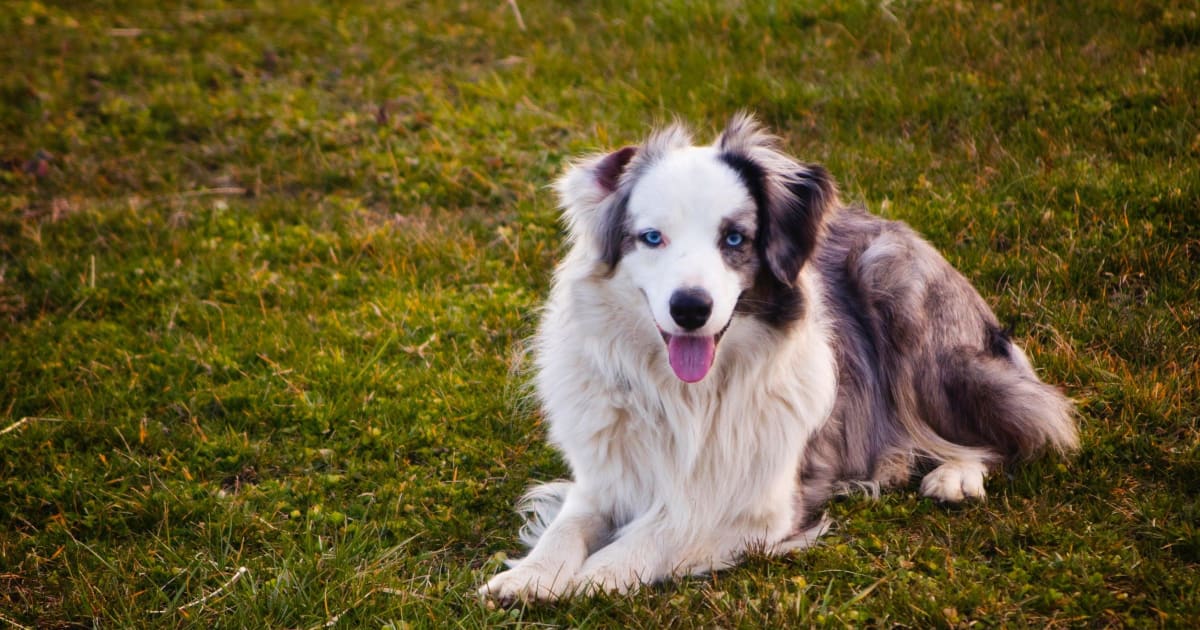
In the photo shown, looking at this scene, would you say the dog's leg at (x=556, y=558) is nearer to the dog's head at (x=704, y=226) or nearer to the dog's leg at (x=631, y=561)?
the dog's leg at (x=631, y=561)

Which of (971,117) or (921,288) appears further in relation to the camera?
(971,117)

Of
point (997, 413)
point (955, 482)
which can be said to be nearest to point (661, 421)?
point (955, 482)

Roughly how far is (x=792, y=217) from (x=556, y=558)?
1399 millimetres

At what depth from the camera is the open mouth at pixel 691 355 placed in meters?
3.29

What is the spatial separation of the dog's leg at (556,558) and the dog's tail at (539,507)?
14 centimetres

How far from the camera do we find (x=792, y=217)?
3.47 m

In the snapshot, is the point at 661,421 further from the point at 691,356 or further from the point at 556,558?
the point at 556,558

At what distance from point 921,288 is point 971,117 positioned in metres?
2.48

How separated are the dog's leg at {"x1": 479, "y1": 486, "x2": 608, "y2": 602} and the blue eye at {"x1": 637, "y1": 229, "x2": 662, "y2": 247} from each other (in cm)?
97

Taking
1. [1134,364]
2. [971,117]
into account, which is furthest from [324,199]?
[1134,364]

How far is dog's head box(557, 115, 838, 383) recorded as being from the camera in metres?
3.21

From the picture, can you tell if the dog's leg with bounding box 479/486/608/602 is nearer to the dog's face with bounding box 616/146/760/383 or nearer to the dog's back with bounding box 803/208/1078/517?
the dog's face with bounding box 616/146/760/383

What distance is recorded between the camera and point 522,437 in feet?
14.5

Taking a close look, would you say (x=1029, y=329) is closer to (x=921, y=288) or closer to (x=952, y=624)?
(x=921, y=288)
